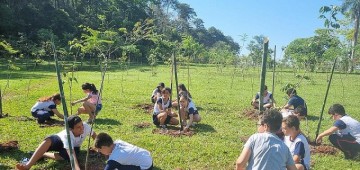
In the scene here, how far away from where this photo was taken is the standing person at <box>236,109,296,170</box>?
4297mm

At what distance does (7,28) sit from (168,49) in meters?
21.1

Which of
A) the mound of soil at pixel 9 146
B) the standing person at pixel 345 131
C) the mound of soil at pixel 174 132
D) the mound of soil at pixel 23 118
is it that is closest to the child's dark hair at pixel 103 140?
the mound of soil at pixel 9 146

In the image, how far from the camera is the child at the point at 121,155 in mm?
5277

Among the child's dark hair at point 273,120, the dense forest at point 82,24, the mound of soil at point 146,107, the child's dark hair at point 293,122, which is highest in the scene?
the dense forest at point 82,24

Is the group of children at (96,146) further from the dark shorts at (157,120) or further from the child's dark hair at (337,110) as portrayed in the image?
the child's dark hair at (337,110)

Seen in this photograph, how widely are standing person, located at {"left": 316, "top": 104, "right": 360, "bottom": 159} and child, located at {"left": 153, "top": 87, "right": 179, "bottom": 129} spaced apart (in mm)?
4272

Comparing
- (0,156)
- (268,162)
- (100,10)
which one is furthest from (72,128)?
(100,10)

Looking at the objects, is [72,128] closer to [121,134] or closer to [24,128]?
[121,134]

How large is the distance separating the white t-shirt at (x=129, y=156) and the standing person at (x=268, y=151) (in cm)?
176

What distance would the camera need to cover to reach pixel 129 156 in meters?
5.50

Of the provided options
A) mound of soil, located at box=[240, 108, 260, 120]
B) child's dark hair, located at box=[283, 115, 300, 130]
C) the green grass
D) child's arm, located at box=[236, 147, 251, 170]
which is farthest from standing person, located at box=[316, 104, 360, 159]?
mound of soil, located at box=[240, 108, 260, 120]

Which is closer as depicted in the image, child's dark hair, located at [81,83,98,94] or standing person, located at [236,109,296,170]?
standing person, located at [236,109,296,170]

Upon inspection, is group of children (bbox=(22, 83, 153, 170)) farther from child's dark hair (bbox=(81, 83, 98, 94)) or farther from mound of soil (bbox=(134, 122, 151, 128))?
child's dark hair (bbox=(81, 83, 98, 94))

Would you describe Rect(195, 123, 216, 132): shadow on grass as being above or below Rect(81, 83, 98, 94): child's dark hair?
below
